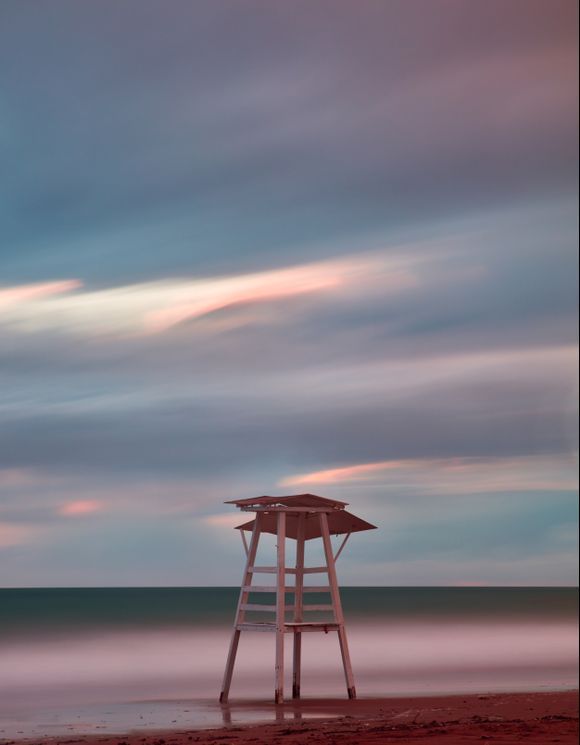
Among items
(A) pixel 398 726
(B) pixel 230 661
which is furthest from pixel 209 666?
(A) pixel 398 726

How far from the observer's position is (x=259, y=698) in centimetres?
1911

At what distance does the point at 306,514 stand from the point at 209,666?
49.9 feet

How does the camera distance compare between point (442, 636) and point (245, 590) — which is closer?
point (245, 590)

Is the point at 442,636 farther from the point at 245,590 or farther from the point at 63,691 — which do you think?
the point at 245,590

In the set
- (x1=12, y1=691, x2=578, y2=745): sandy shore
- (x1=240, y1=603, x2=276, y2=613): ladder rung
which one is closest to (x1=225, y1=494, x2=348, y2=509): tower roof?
(x1=240, y1=603, x2=276, y2=613): ladder rung

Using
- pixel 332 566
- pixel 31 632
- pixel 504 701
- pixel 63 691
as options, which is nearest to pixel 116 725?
pixel 332 566

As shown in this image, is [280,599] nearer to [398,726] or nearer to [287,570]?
[287,570]

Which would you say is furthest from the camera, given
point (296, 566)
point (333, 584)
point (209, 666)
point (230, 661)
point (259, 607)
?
point (209, 666)

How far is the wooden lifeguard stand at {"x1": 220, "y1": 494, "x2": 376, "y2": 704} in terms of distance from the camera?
16.1m

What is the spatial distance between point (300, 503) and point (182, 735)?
4.56 meters

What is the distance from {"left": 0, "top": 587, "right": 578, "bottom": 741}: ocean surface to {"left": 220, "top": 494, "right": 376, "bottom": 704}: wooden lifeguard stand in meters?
1.24

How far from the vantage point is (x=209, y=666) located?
31156mm

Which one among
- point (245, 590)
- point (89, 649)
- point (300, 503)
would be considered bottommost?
point (89, 649)

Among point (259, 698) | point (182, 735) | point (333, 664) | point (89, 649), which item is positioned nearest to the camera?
point (182, 735)
